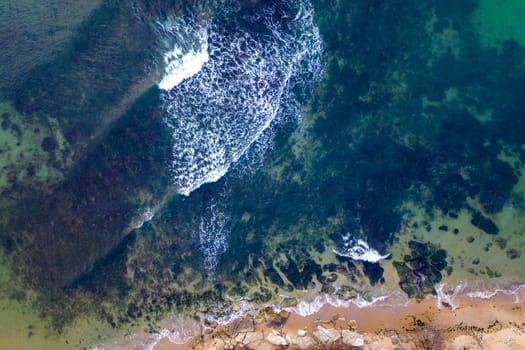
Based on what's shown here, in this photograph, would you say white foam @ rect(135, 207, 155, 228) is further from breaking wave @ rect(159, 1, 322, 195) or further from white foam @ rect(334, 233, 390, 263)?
white foam @ rect(334, 233, 390, 263)

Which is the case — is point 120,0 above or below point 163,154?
above

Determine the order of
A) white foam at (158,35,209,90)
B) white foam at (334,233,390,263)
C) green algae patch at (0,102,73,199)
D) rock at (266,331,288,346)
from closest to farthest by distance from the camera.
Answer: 1. green algae patch at (0,102,73,199)
2. rock at (266,331,288,346)
3. white foam at (334,233,390,263)
4. white foam at (158,35,209,90)

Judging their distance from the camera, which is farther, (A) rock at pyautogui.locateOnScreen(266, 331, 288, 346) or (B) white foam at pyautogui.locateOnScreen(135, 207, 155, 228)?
(B) white foam at pyautogui.locateOnScreen(135, 207, 155, 228)

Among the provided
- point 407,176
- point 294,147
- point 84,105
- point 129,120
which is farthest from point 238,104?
point 407,176

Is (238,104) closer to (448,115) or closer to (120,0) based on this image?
(120,0)

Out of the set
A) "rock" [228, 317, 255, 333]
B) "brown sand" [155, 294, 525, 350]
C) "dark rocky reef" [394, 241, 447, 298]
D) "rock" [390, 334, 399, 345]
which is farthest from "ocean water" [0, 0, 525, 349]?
"rock" [390, 334, 399, 345]

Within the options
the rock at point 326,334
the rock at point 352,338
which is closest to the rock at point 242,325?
the rock at point 326,334
